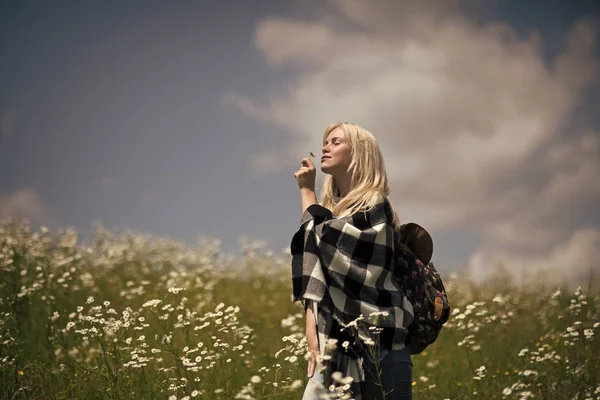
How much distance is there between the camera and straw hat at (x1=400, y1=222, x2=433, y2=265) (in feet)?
11.9

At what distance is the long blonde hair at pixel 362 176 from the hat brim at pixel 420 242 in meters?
0.14

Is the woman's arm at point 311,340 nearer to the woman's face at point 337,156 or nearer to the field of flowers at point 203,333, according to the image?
the field of flowers at point 203,333

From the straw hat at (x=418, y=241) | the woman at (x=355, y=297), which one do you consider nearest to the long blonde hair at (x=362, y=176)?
the woman at (x=355, y=297)

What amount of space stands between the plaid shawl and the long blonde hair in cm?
10

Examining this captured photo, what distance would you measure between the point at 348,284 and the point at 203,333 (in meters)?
2.01

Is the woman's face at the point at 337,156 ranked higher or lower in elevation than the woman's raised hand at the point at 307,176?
higher

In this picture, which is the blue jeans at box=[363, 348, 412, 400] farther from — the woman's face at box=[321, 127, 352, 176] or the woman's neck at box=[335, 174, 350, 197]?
the woman's face at box=[321, 127, 352, 176]

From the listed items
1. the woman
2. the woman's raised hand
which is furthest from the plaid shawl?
the woman's raised hand

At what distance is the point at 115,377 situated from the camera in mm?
4348

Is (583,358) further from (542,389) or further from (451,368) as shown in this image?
(451,368)

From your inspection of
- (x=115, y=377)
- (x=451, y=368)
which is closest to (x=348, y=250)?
(x=115, y=377)

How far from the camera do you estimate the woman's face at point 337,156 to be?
12.0 ft

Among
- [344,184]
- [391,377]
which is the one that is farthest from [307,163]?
[391,377]

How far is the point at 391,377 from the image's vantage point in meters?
3.32
